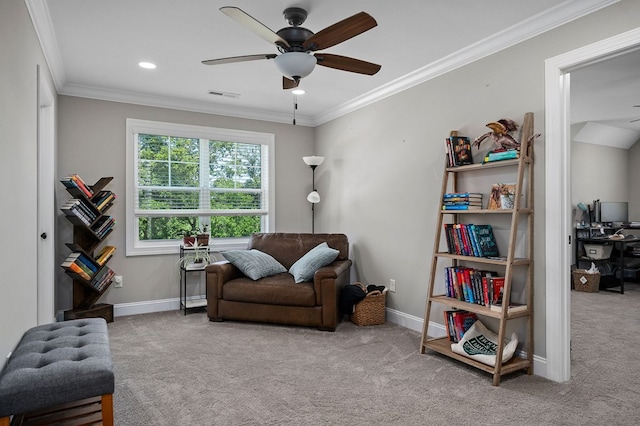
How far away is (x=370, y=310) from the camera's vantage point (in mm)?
4047

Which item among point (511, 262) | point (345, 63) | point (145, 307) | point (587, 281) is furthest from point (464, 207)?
point (587, 281)

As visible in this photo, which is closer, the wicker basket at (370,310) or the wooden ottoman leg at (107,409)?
the wooden ottoman leg at (107,409)

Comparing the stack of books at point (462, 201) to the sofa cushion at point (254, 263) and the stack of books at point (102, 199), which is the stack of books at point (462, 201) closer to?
the sofa cushion at point (254, 263)

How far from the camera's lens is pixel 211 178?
5.11 m

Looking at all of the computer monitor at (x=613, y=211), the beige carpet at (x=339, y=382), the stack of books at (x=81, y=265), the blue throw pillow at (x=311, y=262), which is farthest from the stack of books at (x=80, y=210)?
the computer monitor at (x=613, y=211)

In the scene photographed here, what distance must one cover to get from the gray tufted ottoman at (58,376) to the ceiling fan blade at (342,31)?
2.09 m

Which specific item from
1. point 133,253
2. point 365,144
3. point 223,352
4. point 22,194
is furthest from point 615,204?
point 22,194

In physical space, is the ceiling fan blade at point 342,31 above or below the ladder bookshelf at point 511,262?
above

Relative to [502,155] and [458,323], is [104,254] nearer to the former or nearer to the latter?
[458,323]

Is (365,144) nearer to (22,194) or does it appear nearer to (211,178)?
(211,178)

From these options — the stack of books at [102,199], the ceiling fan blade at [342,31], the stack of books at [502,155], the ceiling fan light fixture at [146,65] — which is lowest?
the stack of books at [102,199]

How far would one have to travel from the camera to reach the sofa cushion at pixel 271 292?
393cm

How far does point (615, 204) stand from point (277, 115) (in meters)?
6.29

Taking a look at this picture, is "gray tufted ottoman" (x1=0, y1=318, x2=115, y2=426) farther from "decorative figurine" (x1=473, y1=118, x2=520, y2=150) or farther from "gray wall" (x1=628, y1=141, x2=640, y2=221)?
"gray wall" (x1=628, y1=141, x2=640, y2=221)
